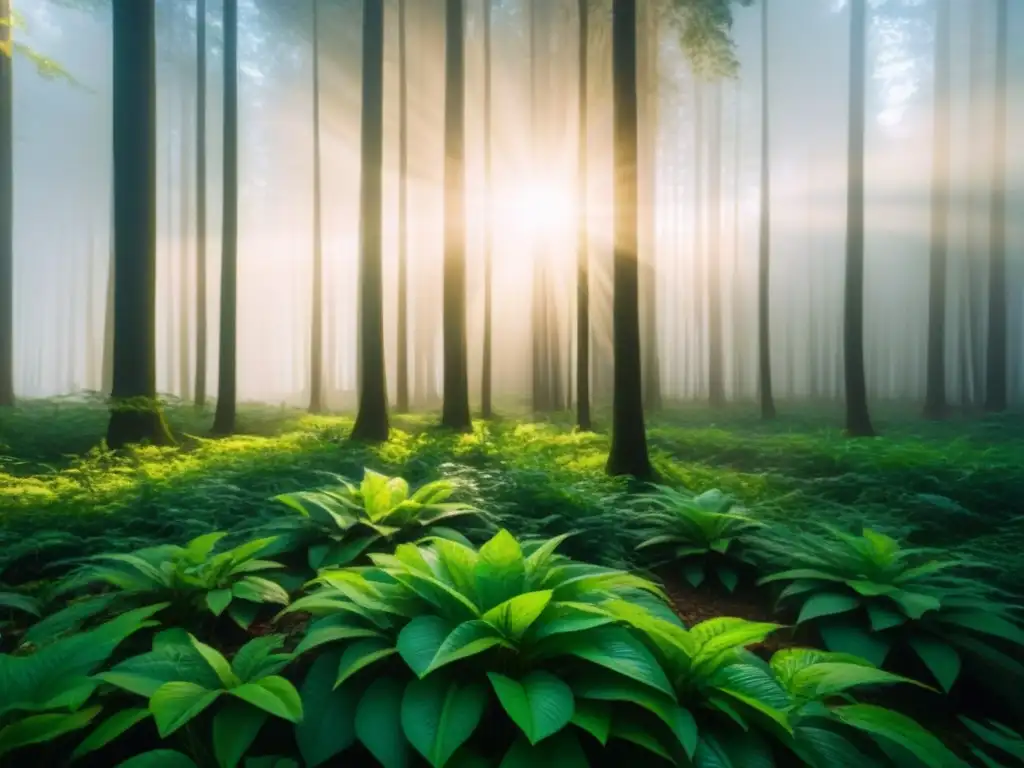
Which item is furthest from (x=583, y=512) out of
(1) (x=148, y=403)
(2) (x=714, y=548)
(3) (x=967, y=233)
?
(3) (x=967, y=233)

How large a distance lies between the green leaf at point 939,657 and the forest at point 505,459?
3 cm

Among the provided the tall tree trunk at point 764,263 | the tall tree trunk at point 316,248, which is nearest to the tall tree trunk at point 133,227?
the tall tree trunk at point 316,248

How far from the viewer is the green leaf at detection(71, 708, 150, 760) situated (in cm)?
218

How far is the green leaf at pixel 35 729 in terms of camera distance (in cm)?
209

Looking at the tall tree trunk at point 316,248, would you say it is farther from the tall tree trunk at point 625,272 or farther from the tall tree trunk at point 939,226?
the tall tree trunk at point 939,226

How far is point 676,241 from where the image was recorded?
3806 cm

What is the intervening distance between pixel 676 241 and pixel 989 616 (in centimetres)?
3687

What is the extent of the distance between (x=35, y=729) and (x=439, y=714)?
4.85 feet

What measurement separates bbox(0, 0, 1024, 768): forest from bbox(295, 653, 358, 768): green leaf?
1cm

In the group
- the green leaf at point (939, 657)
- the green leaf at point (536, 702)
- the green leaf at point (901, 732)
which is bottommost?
the green leaf at point (939, 657)

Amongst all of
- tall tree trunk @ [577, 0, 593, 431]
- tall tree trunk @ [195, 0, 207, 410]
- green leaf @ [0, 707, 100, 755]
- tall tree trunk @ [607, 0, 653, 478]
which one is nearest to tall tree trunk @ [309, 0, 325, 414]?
tall tree trunk @ [195, 0, 207, 410]

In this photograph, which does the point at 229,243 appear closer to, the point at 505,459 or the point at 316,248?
the point at 316,248

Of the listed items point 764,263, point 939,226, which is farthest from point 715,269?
point 939,226

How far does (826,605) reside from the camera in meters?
3.70
